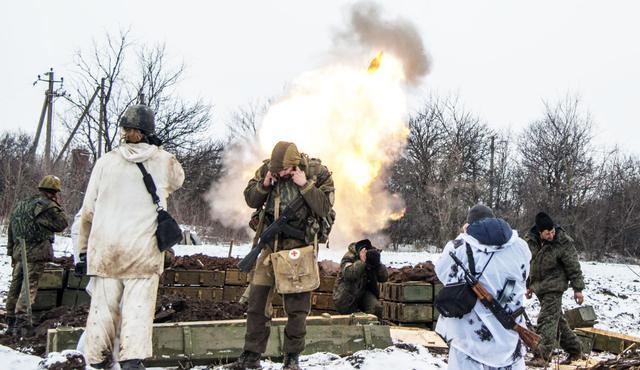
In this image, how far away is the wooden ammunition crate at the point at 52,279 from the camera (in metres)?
10.1

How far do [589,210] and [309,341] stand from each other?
3552 centimetres

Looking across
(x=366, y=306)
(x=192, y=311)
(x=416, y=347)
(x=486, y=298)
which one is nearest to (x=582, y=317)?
(x=366, y=306)

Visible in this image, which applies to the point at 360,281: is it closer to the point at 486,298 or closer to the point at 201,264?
the point at 201,264

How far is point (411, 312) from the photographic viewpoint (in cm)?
1041

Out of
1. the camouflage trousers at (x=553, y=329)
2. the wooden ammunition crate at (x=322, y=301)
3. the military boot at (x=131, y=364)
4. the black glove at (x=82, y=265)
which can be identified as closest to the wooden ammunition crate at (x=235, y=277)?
the wooden ammunition crate at (x=322, y=301)

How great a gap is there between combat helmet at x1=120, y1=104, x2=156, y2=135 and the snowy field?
2.12 meters

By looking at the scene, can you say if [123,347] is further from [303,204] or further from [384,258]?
[384,258]

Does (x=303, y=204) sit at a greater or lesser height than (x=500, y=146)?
lesser

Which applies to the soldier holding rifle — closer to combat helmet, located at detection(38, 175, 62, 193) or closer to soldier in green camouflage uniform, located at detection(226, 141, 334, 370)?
soldier in green camouflage uniform, located at detection(226, 141, 334, 370)

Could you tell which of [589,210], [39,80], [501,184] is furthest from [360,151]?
[501,184]

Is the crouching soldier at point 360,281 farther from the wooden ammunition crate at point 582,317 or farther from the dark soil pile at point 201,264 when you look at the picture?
the wooden ammunition crate at point 582,317

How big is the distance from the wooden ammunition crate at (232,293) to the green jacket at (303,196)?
638cm

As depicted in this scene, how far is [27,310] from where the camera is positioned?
8336 mm

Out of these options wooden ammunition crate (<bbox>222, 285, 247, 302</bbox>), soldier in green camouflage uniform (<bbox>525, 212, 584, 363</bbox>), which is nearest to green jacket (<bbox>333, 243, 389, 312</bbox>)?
soldier in green camouflage uniform (<bbox>525, 212, 584, 363</bbox>)
